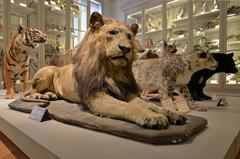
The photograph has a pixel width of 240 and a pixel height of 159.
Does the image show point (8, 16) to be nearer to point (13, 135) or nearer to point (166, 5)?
point (13, 135)

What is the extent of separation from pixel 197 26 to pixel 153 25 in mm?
879

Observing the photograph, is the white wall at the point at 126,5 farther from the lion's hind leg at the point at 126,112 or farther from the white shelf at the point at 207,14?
the lion's hind leg at the point at 126,112

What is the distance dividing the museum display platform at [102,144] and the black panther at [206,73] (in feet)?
3.43

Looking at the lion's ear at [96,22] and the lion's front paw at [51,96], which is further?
the lion's front paw at [51,96]

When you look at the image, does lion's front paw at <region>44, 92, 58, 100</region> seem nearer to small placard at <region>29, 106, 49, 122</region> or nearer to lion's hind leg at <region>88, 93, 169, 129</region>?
small placard at <region>29, 106, 49, 122</region>

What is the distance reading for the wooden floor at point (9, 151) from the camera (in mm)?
801

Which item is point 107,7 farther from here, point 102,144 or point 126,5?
point 102,144

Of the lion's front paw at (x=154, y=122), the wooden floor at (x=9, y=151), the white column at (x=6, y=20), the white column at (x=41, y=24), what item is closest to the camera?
the lion's front paw at (x=154, y=122)

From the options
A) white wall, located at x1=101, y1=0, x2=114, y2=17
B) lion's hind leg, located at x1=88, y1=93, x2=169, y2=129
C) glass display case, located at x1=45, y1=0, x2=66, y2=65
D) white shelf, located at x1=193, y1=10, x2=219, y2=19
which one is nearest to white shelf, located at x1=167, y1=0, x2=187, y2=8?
white shelf, located at x1=193, y1=10, x2=219, y2=19

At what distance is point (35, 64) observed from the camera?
2992 mm

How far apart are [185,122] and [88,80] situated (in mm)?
489

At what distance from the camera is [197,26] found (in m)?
3.52

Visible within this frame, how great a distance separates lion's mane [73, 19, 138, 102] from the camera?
990mm

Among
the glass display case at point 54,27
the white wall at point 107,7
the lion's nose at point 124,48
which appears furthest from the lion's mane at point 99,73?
the white wall at point 107,7
